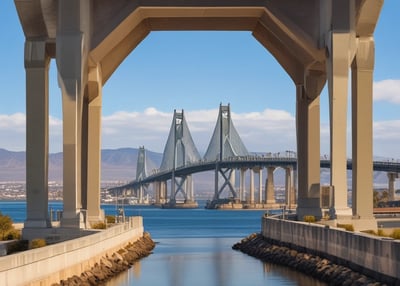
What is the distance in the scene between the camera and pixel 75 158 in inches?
1650

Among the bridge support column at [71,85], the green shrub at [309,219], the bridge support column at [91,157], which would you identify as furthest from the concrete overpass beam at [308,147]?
the bridge support column at [71,85]

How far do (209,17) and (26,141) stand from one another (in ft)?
35.1

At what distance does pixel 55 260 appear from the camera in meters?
28.7

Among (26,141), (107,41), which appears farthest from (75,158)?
(107,41)

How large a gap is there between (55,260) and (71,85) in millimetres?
14240

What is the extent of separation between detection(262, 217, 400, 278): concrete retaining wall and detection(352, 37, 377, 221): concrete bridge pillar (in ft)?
8.19

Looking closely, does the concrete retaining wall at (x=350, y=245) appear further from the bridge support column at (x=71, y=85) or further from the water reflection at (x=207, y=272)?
the bridge support column at (x=71, y=85)

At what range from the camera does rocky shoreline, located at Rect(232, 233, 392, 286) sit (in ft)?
102

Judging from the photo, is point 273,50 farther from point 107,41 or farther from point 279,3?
point 107,41

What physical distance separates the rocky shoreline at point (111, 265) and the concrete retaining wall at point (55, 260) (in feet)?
0.70

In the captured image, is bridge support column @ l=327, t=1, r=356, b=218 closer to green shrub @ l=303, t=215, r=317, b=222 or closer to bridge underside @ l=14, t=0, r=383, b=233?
bridge underside @ l=14, t=0, r=383, b=233

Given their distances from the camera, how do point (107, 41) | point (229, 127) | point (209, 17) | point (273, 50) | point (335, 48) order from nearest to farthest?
1. point (335, 48)
2. point (107, 41)
3. point (209, 17)
4. point (273, 50)
5. point (229, 127)

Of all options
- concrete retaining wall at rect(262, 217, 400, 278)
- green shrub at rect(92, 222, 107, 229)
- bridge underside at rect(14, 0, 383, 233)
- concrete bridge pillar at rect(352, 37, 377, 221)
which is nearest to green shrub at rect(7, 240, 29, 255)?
bridge underside at rect(14, 0, 383, 233)

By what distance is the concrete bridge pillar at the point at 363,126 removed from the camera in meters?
41.5
